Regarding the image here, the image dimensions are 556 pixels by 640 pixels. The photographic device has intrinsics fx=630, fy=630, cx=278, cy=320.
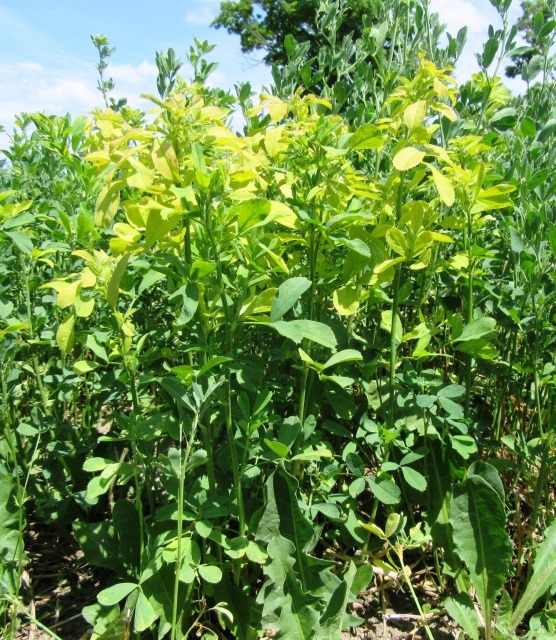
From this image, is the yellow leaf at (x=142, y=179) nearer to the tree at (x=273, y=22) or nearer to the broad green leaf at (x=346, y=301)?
the broad green leaf at (x=346, y=301)

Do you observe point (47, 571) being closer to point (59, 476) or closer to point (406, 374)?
point (59, 476)

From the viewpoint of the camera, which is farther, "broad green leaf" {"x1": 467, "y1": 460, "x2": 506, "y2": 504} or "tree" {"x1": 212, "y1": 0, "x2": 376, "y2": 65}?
"tree" {"x1": 212, "y1": 0, "x2": 376, "y2": 65}

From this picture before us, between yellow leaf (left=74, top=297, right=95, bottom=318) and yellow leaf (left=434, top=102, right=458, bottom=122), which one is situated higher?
yellow leaf (left=434, top=102, right=458, bottom=122)

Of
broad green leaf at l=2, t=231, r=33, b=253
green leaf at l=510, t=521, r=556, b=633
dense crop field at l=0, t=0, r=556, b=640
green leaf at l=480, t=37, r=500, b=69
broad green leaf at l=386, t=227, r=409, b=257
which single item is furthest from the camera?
green leaf at l=480, t=37, r=500, b=69

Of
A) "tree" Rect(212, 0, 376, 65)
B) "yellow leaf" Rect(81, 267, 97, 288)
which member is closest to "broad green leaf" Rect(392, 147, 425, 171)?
"yellow leaf" Rect(81, 267, 97, 288)

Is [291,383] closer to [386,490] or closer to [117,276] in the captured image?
[386,490]

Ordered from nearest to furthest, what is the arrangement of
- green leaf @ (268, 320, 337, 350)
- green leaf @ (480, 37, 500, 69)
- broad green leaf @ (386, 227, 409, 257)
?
green leaf @ (268, 320, 337, 350)
broad green leaf @ (386, 227, 409, 257)
green leaf @ (480, 37, 500, 69)

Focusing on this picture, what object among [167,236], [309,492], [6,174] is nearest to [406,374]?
[309,492]

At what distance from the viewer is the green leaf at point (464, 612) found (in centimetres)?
162

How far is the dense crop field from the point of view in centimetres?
142

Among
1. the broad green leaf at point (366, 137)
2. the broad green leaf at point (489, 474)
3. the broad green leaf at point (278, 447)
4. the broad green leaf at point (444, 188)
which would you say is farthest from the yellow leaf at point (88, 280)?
the broad green leaf at point (489, 474)

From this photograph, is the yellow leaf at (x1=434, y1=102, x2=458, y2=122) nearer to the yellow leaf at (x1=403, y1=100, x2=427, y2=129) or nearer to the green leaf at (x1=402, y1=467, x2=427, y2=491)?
the yellow leaf at (x1=403, y1=100, x2=427, y2=129)

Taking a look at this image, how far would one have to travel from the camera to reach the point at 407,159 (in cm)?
140

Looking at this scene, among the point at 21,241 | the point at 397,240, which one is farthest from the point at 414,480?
the point at 21,241
